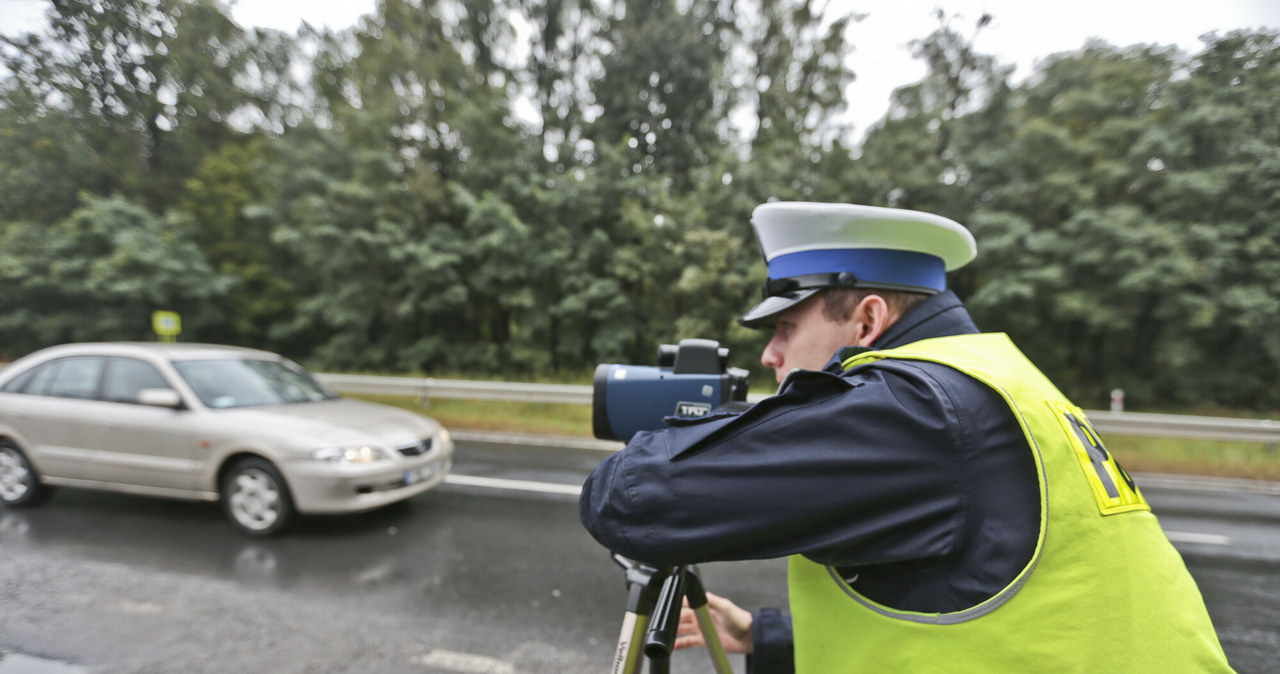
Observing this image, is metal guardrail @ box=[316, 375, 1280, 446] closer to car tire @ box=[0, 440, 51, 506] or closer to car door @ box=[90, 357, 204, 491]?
car door @ box=[90, 357, 204, 491]

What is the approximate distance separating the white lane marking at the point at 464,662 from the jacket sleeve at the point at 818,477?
2.29m

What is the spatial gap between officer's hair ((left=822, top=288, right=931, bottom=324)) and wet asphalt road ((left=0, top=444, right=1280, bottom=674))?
2304 mm

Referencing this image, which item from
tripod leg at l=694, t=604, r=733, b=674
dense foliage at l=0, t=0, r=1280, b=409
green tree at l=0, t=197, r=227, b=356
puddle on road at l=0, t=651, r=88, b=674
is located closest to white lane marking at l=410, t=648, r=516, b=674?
puddle on road at l=0, t=651, r=88, b=674

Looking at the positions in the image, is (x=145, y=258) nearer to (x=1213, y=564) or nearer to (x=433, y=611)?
(x=433, y=611)

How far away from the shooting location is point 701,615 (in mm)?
1389

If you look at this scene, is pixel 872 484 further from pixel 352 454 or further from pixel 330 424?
pixel 330 424

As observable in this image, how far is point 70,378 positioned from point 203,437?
5.53 feet

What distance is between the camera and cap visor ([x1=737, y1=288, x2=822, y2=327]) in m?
1.13

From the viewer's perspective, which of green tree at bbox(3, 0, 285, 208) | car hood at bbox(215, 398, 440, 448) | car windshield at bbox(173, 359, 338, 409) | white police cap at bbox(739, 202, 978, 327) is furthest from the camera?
car windshield at bbox(173, 359, 338, 409)

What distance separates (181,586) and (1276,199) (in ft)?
26.7

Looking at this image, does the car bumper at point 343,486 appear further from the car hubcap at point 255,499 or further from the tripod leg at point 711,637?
the tripod leg at point 711,637

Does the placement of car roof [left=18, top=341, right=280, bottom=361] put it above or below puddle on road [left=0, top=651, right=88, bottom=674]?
above

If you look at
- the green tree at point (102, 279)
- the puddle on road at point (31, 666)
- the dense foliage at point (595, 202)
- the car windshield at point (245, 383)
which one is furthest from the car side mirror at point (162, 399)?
the green tree at point (102, 279)

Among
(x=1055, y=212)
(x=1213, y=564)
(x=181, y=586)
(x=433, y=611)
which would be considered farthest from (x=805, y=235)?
(x=1055, y=212)
